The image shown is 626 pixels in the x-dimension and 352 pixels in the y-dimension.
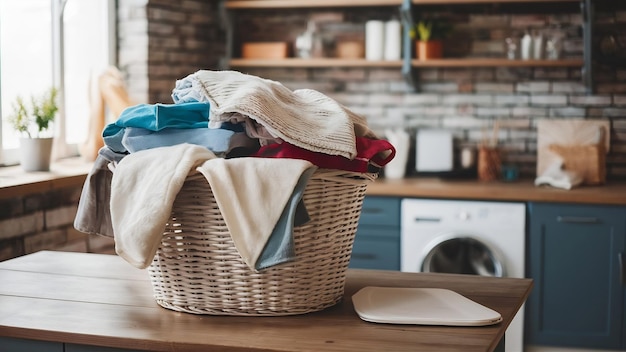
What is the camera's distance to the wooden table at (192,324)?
1.40m

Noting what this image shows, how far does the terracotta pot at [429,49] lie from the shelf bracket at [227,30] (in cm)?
106

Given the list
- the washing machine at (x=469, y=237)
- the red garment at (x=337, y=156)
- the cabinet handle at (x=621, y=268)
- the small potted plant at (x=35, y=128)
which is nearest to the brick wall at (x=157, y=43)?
the small potted plant at (x=35, y=128)

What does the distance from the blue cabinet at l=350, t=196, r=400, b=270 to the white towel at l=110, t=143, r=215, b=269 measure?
2663mm

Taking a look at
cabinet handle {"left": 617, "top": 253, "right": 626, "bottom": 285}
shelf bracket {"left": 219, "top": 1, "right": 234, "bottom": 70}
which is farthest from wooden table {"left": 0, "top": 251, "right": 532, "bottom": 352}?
shelf bracket {"left": 219, "top": 1, "right": 234, "bottom": 70}

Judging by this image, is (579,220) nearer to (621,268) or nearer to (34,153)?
(621,268)

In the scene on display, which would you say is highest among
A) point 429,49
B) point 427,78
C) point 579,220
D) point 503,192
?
point 429,49

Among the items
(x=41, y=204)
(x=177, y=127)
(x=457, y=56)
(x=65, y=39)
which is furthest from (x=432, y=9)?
(x=177, y=127)

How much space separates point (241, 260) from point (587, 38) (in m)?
3.24

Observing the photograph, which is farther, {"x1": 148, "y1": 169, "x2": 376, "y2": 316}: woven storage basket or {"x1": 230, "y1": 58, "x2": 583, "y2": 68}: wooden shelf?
{"x1": 230, "y1": 58, "x2": 583, "y2": 68}: wooden shelf

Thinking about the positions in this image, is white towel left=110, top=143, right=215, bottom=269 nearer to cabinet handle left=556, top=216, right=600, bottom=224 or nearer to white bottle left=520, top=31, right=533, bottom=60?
cabinet handle left=556, top=216, right=600, bottom=224

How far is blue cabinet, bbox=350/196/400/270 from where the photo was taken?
412cm

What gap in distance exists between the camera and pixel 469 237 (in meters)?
4.02

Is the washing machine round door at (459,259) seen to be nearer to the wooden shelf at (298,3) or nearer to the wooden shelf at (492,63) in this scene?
the wooden shelf at (492,63)

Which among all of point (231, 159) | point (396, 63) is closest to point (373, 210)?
point (396, 63)
